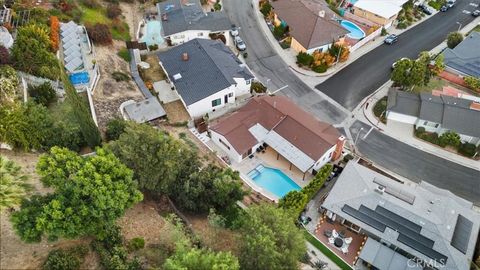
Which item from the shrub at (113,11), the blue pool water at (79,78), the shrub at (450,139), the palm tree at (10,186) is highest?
the shrub at (113,11)

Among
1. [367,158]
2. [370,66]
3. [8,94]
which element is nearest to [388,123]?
[367,158]

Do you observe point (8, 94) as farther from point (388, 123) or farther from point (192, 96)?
point (388, 123)

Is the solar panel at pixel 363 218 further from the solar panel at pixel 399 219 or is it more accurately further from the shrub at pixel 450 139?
the shrub at pixel 450 139

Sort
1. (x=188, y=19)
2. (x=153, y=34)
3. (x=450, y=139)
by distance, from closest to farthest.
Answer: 1. (x=450, y=139)
2. (x=188, y=19)
3. (x=153, y=34)

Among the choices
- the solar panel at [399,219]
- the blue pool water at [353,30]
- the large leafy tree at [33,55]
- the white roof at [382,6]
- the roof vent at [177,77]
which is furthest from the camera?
the white roof at [382,6]

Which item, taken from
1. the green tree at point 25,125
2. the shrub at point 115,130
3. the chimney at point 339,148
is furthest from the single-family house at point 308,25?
the green tree at point 25,125

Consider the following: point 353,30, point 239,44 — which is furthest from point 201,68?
point 353,30

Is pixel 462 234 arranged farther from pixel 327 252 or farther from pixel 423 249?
pixel 327 252
